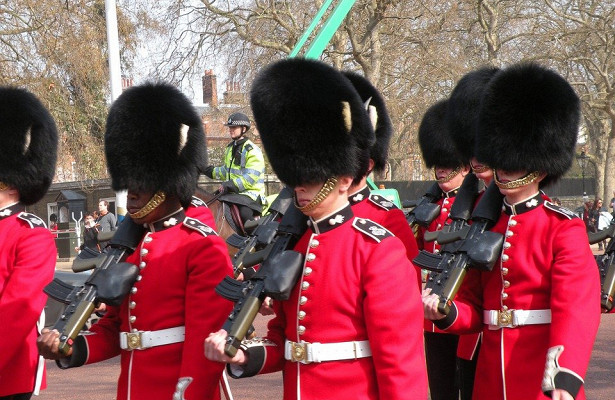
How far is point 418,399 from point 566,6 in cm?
2259

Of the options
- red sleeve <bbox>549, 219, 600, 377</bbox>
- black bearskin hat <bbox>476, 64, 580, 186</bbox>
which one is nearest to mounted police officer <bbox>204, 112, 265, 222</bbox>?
black bearskin hat <bbox>476, 64, 580, 186</bbox>

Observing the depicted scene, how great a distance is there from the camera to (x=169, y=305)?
368 cm

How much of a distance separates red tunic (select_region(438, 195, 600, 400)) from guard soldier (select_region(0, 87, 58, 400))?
1669 millimetres

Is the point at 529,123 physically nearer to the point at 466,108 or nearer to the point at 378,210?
the point at 378,210

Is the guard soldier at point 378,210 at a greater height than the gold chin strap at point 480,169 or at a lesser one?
lesser

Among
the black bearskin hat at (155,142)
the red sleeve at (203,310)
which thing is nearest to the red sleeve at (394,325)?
the red sleeve at (203,310)

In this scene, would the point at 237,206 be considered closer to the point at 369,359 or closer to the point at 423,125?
the point at 423,125

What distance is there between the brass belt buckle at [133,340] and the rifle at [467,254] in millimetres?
1083

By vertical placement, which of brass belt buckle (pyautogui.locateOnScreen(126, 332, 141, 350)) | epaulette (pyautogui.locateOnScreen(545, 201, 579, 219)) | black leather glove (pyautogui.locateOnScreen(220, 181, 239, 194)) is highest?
epaulette (pyautogui.locateOnScreen(545, 201, 579, 219))

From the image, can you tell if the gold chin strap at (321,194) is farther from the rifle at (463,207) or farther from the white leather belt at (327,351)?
the rifle at (463,207)

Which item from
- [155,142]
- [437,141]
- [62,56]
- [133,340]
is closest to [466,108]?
[437,141]

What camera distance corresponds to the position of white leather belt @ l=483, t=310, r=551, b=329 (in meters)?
3.71

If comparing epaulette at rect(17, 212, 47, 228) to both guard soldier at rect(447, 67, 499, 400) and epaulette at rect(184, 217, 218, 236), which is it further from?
guard soldier at rect(447, 67, 499, 400)

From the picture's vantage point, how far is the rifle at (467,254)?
372 centimetres
